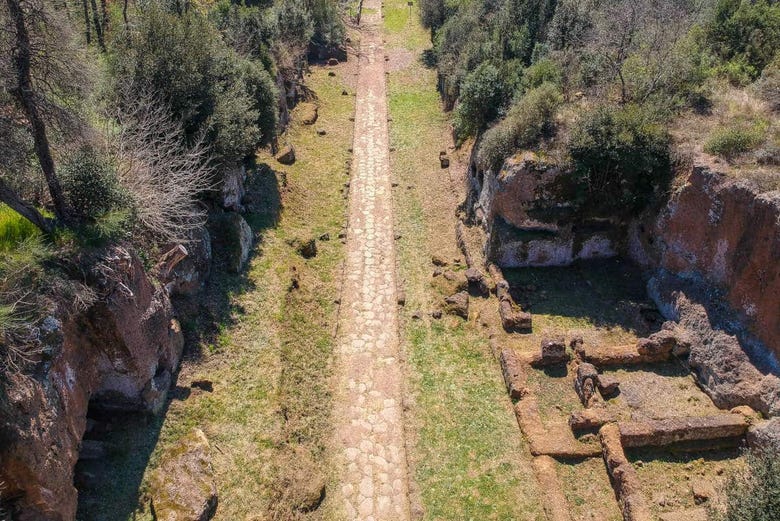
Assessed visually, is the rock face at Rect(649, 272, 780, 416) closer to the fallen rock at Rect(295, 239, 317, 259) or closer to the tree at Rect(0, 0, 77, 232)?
the fallen rock at Rect(295, 239, 317, 259)

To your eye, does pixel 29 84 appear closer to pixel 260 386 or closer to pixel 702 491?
pixel 260 386

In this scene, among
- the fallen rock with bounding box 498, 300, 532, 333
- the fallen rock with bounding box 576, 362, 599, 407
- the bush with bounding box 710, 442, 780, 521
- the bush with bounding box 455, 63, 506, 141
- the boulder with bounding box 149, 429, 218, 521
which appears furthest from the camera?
the bush with bounding box 455, 63, 506, 141

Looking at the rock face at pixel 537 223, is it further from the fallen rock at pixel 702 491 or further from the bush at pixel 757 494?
the bush at pixel 757 494

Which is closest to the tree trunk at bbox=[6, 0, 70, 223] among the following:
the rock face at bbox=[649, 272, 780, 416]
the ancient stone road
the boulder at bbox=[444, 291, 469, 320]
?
the ancient stone road

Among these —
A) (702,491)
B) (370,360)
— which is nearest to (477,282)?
(370,360)

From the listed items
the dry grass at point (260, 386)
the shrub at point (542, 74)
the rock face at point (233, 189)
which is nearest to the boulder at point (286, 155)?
the dry grass at point (260, 386)

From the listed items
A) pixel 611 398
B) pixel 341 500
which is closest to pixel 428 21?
pixel 611 398
